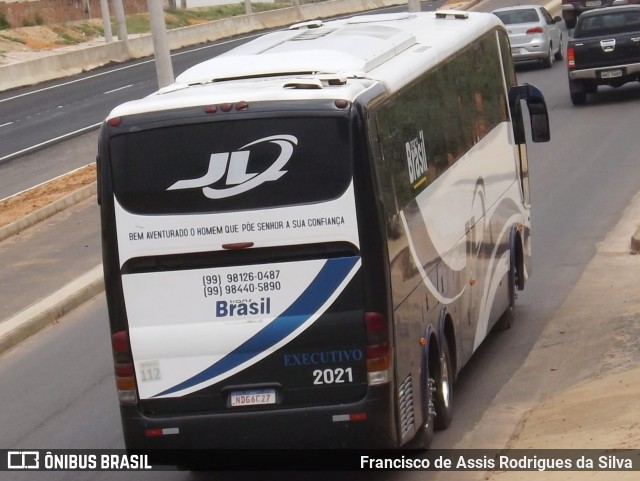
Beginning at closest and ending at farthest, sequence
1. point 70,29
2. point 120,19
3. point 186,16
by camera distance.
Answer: point 120,19, point 70,29, point 186,16

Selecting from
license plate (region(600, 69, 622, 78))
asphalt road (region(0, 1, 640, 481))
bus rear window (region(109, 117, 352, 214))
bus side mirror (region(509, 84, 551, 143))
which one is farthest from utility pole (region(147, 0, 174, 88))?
bus rear window (region(109, 117, 352, 214))

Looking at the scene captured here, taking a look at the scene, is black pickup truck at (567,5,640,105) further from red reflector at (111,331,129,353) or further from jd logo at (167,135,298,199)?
red reflector at (111,331,129,353)

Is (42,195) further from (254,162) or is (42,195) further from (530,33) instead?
(530,33)

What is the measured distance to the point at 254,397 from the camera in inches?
359

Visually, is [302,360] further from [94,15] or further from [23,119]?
[94,15]

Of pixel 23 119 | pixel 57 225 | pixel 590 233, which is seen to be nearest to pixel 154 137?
pixel 590 233

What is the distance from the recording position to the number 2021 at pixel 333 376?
9008 millimetres

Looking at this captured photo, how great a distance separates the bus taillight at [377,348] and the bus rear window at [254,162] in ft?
2.93

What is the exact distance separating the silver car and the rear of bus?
27855 millimetres

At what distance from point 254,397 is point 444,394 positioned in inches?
88.4

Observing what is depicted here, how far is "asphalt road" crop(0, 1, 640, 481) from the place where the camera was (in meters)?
11.6

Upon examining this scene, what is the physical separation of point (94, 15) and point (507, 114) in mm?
67522

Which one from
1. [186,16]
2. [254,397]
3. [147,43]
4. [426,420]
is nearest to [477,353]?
[426,420]

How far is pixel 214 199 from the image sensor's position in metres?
9.02
